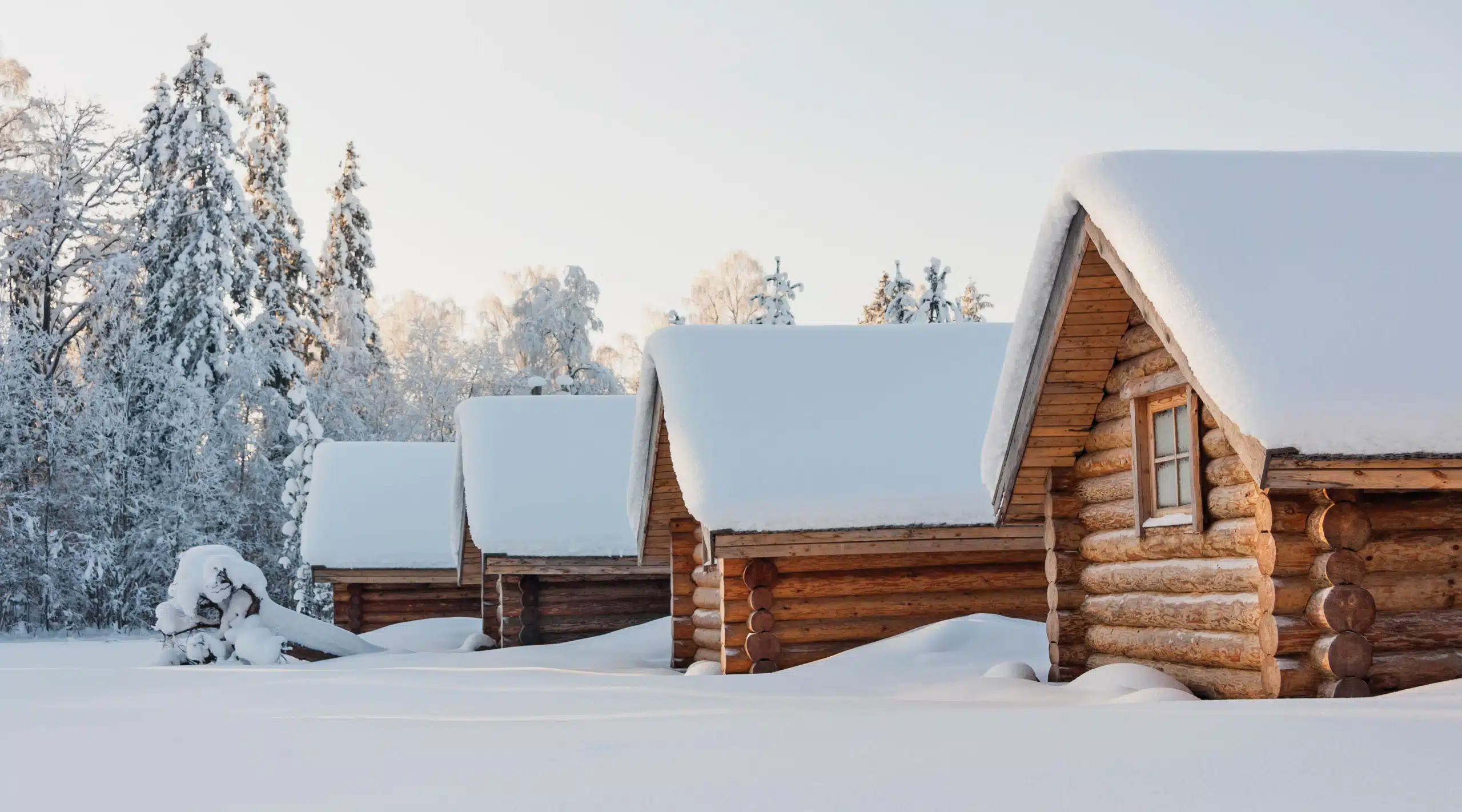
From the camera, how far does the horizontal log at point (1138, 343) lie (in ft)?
32.9

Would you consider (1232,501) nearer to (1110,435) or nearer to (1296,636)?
(1296,636)

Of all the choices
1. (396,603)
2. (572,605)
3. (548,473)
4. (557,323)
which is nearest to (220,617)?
(572,605)

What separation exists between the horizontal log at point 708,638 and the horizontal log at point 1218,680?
6177 mm

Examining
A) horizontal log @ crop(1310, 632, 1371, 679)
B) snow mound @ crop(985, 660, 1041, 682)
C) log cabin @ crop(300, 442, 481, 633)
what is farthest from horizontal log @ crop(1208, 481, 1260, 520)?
log cabin @ crop(300, 442, 481, 633)

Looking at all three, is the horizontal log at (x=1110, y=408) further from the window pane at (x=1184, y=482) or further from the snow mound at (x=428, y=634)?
the snow mound at (x=428, y=634)

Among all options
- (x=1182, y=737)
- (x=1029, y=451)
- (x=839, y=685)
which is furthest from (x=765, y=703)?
(x=1182, y=737)

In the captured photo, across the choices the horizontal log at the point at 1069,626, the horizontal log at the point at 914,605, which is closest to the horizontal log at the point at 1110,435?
the horizontal log at the point at 1069,626

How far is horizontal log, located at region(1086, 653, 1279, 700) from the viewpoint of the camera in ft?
28.9

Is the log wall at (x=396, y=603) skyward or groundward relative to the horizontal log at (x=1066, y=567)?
groundward

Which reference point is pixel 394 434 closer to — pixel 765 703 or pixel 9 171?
pixel 9 171

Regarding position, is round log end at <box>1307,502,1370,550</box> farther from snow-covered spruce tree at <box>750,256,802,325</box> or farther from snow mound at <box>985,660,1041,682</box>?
Result: snow-covered spruce tree at <box>750,256,802,325</box>

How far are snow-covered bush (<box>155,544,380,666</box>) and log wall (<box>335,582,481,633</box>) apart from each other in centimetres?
721

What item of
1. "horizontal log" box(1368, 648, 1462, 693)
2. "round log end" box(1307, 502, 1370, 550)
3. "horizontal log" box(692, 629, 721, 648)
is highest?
"round log end" box(1307, 502, 1370, 550)

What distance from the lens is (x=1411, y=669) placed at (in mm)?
8445
